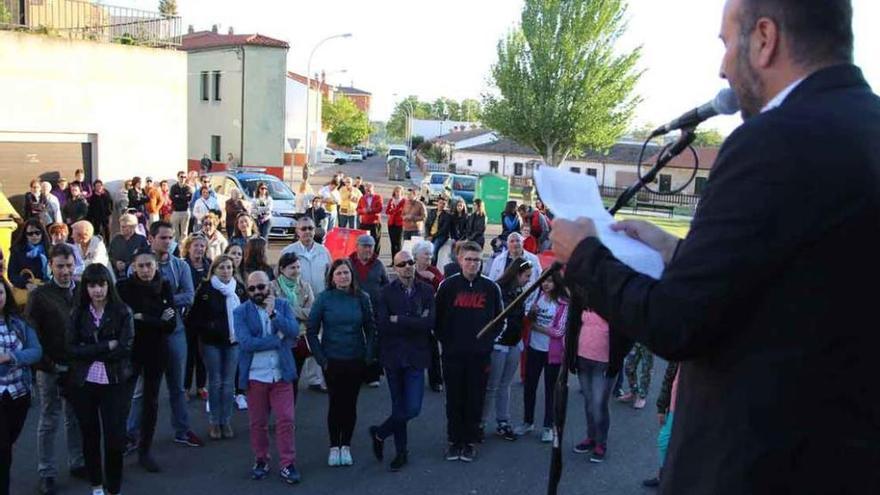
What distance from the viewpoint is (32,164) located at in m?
18.7

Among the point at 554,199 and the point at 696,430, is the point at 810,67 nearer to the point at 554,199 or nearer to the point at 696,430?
the point at 554,199

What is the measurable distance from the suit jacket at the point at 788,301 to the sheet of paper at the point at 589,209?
135 mm

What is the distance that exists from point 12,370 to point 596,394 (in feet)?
16.9

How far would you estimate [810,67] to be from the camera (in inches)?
61.1

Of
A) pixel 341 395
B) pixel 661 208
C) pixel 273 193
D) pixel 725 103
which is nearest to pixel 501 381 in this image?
pixel 341 395

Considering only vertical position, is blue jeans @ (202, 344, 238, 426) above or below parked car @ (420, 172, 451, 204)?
below

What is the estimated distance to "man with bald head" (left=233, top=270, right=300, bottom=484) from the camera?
273 inches

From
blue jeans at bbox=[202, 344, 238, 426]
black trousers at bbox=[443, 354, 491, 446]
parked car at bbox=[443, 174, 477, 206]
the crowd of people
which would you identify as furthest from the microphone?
parked car at bbox=[443, 174, 477, 206]

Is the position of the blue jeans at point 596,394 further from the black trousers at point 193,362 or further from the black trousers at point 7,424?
the black trousers at point 7,424

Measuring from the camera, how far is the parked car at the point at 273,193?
2164 centimetres

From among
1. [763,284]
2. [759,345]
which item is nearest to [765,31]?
[763,284]

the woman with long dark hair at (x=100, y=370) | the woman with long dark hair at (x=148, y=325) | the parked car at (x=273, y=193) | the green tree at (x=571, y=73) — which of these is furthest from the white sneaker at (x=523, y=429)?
the green tree at (x=571, y=73)

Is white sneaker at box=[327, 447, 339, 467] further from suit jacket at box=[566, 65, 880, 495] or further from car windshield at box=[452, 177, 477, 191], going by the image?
car windshield at box=[452, 177, 477, 191]

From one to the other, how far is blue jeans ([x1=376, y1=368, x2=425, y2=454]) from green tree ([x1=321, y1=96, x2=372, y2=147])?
274ft
